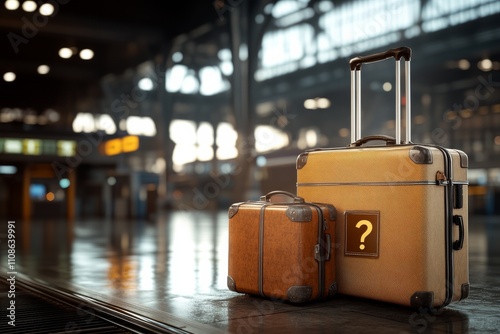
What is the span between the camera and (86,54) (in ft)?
90.4

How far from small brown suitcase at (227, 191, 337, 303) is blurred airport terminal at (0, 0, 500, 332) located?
12.6m

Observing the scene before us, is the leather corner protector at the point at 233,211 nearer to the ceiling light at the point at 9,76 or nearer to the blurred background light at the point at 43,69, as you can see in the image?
the blurred background light at the point at 43,69

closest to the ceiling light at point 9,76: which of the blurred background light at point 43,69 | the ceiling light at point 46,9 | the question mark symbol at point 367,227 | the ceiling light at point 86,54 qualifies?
the blurred background light at point 43,69

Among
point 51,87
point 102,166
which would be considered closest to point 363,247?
point 102,166

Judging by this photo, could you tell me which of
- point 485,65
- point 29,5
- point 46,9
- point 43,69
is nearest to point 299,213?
point 29,5

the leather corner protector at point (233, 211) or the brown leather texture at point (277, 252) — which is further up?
the leather corner protector at point (233, 211)

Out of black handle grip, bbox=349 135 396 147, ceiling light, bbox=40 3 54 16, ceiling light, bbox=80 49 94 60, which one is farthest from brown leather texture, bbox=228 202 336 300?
ceiling light, bbox=80 49 94 60

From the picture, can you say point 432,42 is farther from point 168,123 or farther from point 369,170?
point 369,170

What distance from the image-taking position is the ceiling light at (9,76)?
3040 centimetres

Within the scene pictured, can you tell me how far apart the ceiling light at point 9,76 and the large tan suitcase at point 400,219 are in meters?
29.0

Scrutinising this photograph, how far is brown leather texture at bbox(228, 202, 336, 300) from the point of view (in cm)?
423

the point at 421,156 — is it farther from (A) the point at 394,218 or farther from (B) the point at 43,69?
(B) the point at 43,69

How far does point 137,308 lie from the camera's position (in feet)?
13.6

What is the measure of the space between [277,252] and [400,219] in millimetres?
893
